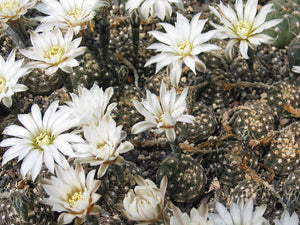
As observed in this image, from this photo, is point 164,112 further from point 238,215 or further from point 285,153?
point 285,153

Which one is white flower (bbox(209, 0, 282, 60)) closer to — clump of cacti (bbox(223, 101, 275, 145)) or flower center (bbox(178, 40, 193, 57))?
flower center (bbox(178, 40, 193, 57))

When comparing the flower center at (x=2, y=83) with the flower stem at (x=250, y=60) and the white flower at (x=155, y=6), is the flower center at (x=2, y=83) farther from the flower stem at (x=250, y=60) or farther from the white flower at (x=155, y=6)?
the flower stem at (x=250, y=60)

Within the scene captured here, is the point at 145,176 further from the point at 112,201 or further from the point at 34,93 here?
the point at 34,93

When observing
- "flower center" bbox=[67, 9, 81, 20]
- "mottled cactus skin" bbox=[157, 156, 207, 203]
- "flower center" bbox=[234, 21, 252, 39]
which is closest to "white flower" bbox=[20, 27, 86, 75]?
"flower center" bbox=[67, 9, 81, 20]

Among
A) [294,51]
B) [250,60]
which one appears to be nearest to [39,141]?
[250,60]

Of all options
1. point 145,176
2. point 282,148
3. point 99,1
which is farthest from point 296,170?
point 99,1
